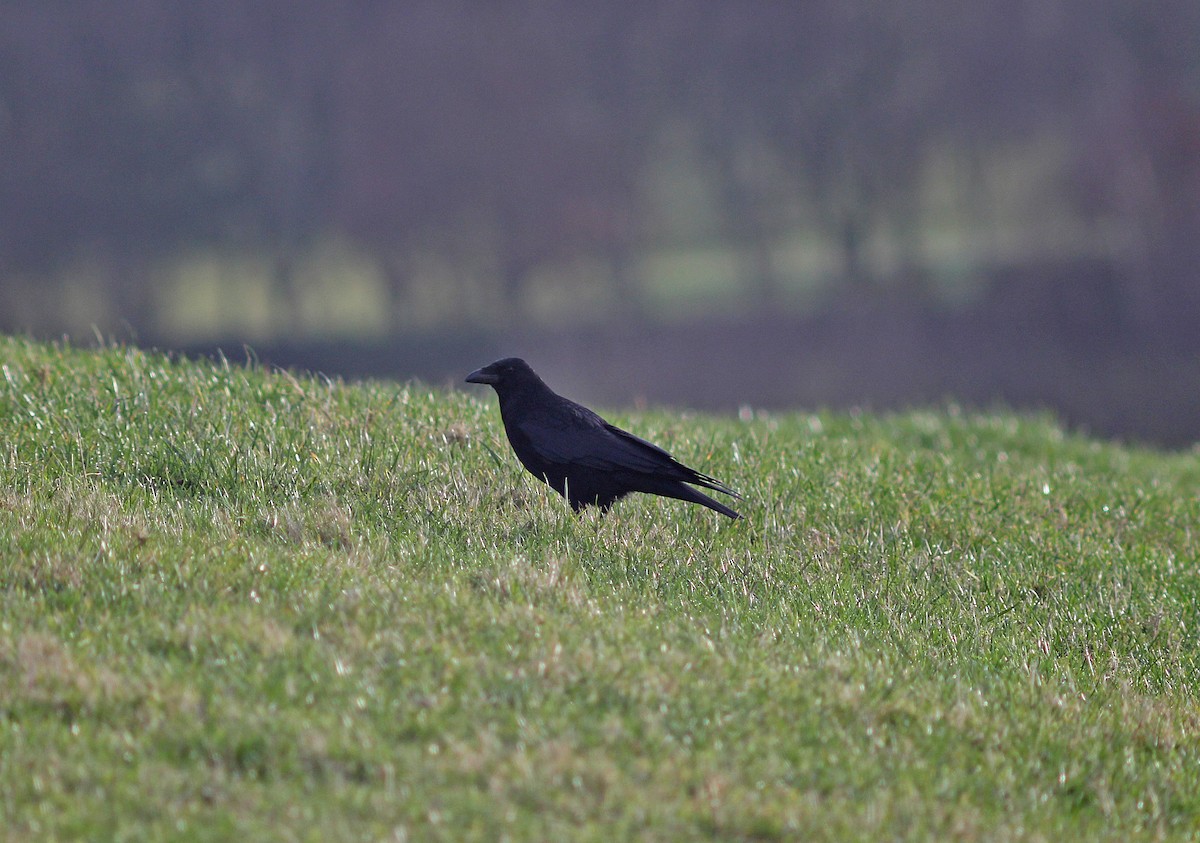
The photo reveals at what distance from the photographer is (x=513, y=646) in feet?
15.6

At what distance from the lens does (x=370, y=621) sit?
484 cm

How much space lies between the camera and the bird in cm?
682

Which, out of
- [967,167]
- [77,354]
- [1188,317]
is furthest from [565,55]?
[77,354]

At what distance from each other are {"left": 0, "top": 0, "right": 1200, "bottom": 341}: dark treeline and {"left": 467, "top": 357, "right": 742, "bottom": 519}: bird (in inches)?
1548

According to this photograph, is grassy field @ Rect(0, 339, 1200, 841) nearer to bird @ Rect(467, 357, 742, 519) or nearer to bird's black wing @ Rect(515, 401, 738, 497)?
bird @ Rect(467, 357, 742, 519)

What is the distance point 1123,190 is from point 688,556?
47798mm

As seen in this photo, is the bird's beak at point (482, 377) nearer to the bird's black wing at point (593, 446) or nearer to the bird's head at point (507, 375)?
the bird's head at point (507, 375)

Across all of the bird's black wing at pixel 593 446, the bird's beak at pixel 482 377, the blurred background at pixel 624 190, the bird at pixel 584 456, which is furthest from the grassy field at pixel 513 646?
the blurred background at pixel 624 190

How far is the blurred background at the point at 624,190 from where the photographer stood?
146 feet

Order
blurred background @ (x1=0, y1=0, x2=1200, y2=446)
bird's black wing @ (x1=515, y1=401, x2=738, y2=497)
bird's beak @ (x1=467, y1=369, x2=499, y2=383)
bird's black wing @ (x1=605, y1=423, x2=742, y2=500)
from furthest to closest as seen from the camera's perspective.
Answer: blurred background @ (x1=0, y1=0, x2=1200, y2=446) → bird's beak @ (x1=467, y1=369, x2=499, y2=383) → bird's black wing @ (x1=515, y1=401, x2=738, y2=497) → bird's black wing @ (x1=605, y1=423, x2=742, y2=500)

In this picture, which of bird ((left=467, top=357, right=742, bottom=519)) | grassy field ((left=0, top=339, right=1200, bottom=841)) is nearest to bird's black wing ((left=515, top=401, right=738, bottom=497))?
bird ((left=467, top=357, right=742, bottom=519))

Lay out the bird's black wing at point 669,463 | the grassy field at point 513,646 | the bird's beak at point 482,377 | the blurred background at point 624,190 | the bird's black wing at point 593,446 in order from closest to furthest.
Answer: the grassy field at point 513,646
the bird's black wing at point 669,463
the bird's black wing at point 593,446
the bird's beak at point 482,377
the blurred background at point 624,190

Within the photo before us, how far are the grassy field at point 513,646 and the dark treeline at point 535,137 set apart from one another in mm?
38907

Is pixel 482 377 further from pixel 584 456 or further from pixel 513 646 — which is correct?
pixel 513 646
